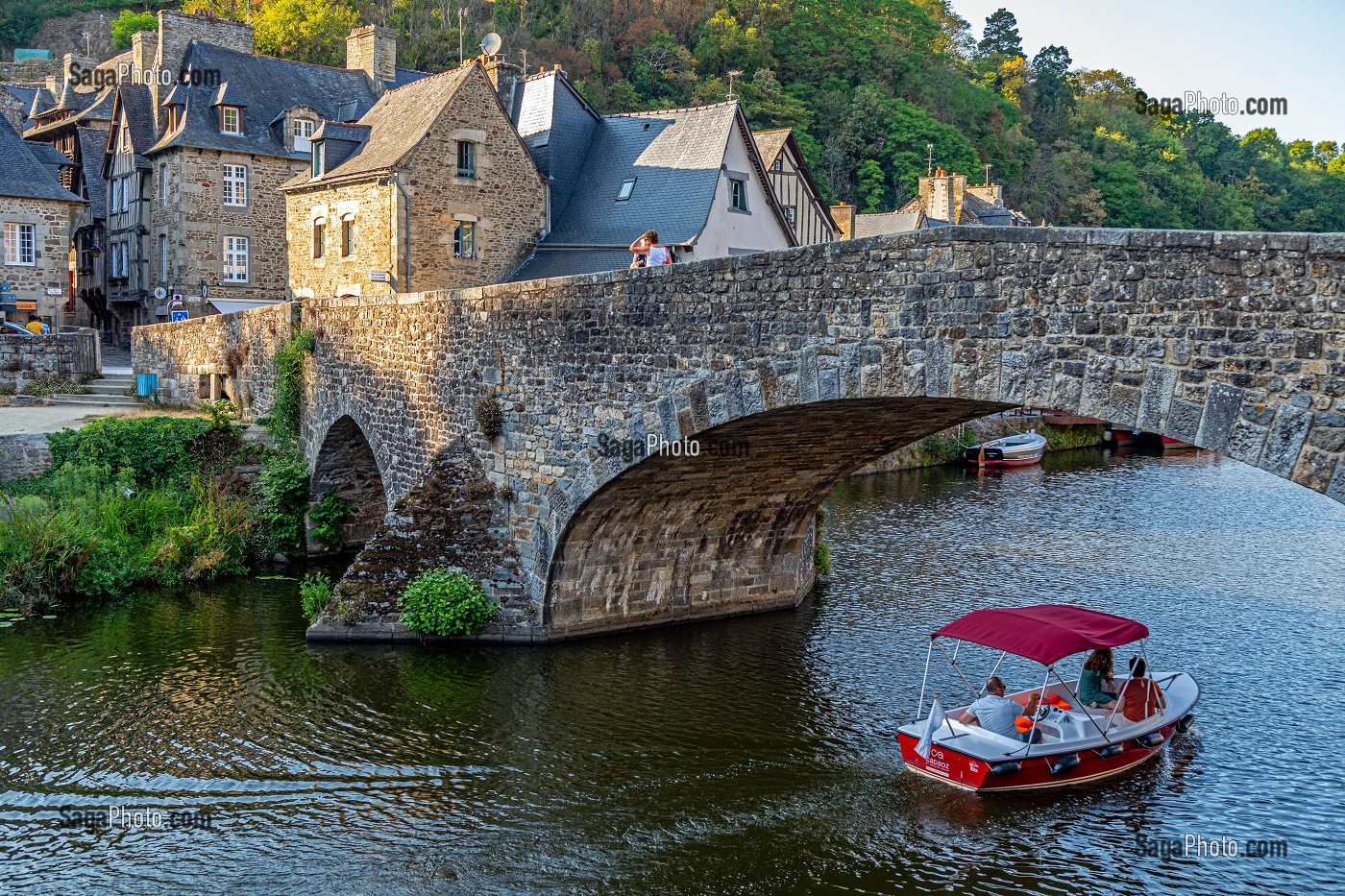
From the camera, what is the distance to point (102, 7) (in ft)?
218

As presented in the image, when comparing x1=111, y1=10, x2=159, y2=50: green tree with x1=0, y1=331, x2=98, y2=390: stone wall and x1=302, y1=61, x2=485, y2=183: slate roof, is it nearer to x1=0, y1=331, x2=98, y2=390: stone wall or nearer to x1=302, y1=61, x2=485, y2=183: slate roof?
x1=302, y1=61, x2=485, y2=183: slate roof

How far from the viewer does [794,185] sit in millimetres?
29203

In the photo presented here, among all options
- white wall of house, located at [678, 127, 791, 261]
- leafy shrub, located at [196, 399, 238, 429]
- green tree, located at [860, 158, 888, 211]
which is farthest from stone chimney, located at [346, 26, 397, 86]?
green tree, located at [860, 158, 888, 211]

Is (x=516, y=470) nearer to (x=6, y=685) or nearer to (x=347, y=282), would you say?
(x=6, y=685)

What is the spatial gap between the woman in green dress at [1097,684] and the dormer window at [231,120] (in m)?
28.9

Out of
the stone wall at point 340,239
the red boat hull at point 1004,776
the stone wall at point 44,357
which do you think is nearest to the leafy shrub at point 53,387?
the stone wall at point 44,357

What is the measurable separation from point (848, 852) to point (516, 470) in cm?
619

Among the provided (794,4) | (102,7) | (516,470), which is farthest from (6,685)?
(102,7)

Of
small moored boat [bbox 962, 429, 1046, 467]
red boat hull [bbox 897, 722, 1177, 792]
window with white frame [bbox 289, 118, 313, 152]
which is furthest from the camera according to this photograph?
window with white frame [bbox 289, 118, 313, 152]

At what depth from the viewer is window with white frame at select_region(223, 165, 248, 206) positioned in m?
32.6

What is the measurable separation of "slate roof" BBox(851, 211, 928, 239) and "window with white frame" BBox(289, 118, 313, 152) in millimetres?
16820

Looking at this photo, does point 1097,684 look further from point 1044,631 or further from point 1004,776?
point 1004,776

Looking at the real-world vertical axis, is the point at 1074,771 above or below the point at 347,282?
below

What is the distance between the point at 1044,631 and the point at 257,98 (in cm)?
2963
